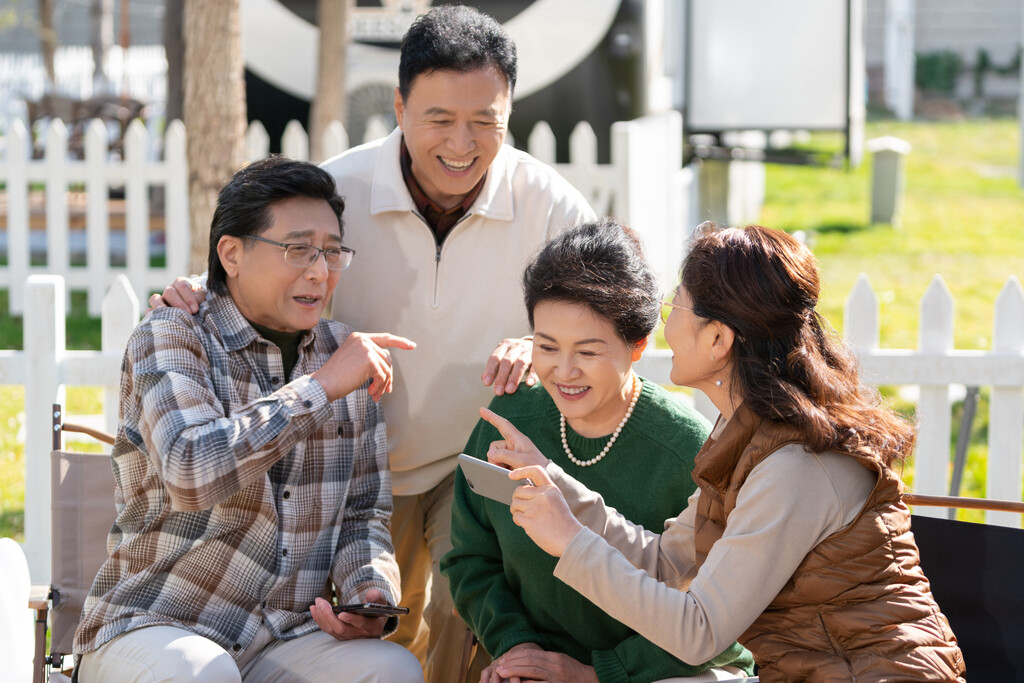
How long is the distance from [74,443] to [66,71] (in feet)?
82.7

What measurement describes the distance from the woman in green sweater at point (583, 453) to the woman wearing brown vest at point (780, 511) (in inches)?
12.5

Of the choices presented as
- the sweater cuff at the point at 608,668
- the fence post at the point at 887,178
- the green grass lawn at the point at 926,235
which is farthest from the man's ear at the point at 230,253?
the fence post at the point at 887,178

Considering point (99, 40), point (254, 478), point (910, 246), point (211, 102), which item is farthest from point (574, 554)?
point (99, 40)

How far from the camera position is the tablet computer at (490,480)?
2289mm

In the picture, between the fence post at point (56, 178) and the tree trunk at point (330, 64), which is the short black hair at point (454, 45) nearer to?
the tree trunk at point (330, 64)

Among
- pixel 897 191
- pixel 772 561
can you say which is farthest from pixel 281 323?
pixel 897 191

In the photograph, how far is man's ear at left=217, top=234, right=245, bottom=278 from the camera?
286 cm

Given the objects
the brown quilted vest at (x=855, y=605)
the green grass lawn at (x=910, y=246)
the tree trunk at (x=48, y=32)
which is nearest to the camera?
the brown quilted vest at (x=855, y=605)

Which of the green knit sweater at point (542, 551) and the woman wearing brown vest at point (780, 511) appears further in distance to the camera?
the green knit sweater at point (542, 551)

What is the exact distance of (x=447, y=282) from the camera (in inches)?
130

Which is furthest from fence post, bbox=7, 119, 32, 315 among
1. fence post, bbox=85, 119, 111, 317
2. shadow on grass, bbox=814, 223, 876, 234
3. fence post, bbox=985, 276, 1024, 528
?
shadow on grass, bbox=814, 223, 876, 234

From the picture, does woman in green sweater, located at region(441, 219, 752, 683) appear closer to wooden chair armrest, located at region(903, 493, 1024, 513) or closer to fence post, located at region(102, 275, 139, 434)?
wooden chair armrest, located at region(903, 493, 1024, 513)

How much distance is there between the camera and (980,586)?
2574mm

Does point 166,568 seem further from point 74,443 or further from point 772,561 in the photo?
point 74,443
